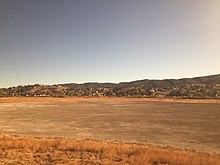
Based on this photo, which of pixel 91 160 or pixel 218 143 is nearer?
pixel 91 160

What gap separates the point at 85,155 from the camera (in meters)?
13.6

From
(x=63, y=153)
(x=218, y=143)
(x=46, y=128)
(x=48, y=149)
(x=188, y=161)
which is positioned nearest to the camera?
(x=188, y=161)

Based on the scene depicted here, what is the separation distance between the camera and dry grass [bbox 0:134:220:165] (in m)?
12.4

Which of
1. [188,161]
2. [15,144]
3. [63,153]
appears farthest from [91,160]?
[15,144]

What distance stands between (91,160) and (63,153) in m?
2.09

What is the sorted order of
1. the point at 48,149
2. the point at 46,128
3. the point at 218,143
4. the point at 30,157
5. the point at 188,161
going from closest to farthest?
the point at 188,161 → the point at 30,157 → the point at 48,149 → the point at 218,143 → the point at 46,128

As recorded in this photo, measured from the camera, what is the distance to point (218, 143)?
17859mm

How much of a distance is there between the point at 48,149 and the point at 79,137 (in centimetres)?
529

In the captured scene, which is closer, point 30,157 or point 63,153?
point 30,157

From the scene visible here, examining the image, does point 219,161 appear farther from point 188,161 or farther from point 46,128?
point 46,128

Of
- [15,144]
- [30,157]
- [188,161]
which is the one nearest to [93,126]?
[15,144]

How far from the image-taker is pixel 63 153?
555 inches

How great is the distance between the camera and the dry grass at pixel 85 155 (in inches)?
487

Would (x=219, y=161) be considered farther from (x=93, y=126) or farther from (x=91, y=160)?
(x=93, y=126)
